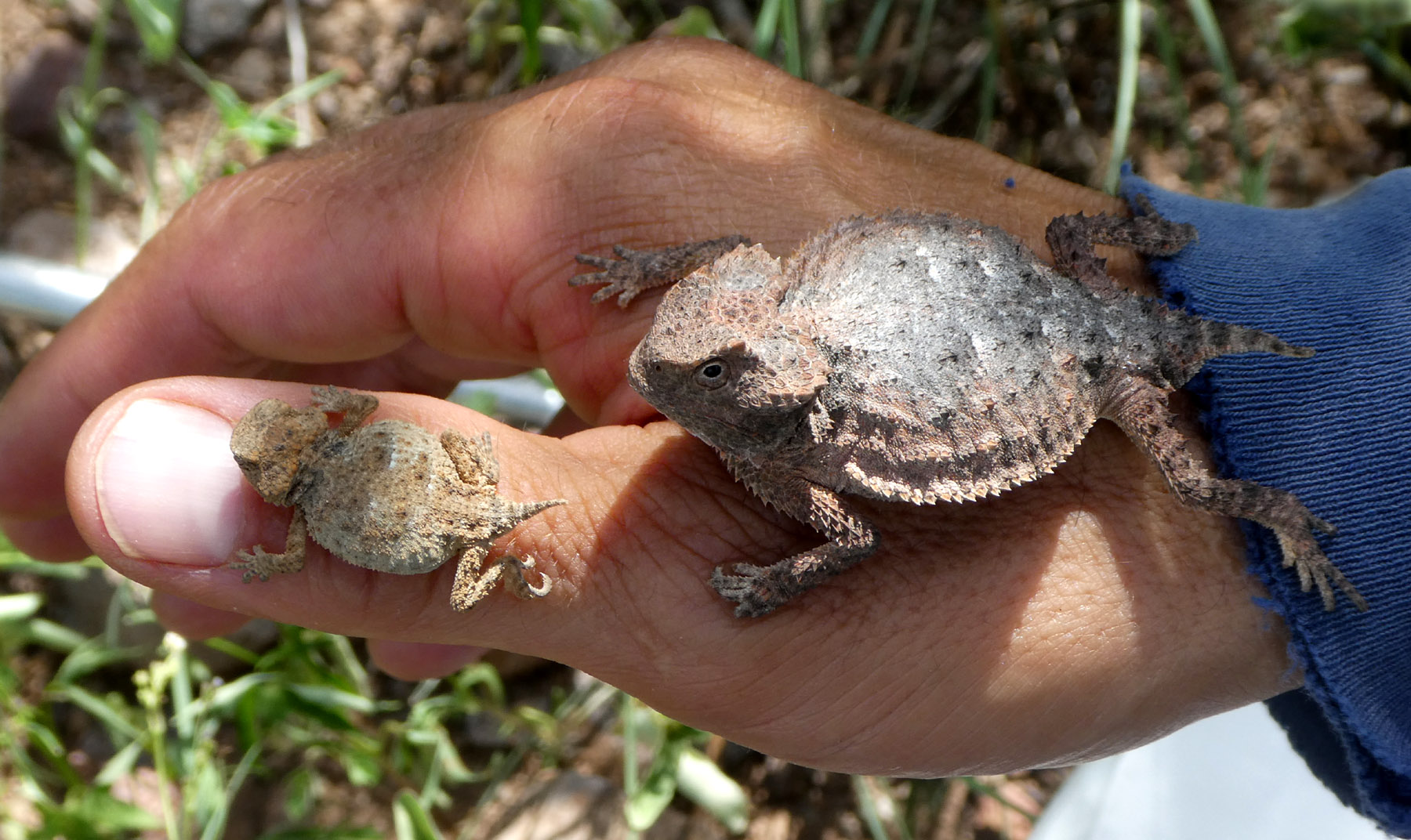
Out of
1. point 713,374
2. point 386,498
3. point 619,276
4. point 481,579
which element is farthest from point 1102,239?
point 386,498

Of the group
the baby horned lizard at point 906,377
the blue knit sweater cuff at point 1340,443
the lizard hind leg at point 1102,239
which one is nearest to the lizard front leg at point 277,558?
the baby horned lizard at point 906,377

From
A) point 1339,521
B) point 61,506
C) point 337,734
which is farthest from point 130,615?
point 1339,521

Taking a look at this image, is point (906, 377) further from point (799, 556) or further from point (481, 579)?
point (481, 579)

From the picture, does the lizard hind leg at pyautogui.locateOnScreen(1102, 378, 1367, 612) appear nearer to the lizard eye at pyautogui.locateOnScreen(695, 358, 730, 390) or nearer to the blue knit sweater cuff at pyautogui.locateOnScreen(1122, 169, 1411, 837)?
the blue knit sweater cuff at pyautogui.locateOnScreen(1122, 169, 1411, 837)

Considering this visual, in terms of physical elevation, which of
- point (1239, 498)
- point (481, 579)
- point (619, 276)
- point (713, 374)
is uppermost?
point (1239, 498)

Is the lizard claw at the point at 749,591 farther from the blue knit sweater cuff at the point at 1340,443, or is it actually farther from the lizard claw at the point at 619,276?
the blue knit sweater cuff at the point at 1340,443

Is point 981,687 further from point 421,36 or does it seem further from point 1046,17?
point 421,36
